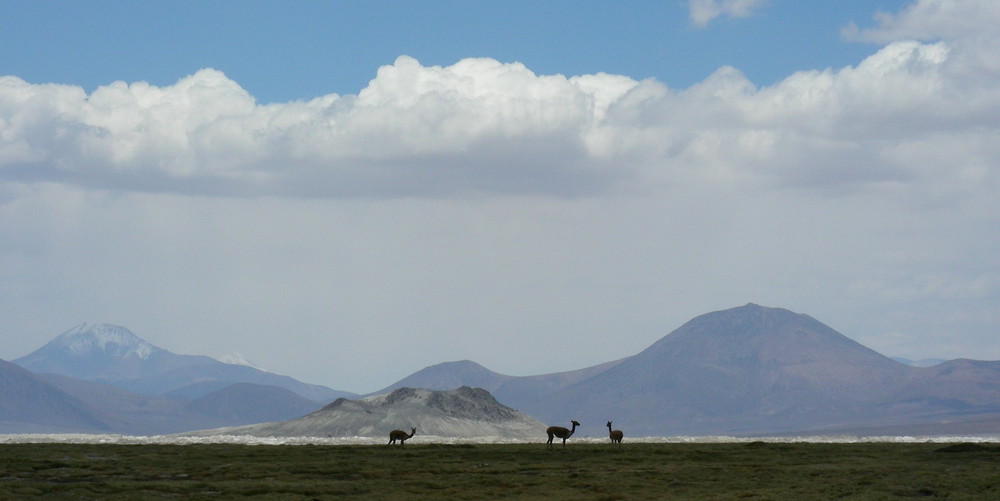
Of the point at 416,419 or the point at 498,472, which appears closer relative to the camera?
the point at 498,472

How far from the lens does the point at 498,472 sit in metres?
64.4

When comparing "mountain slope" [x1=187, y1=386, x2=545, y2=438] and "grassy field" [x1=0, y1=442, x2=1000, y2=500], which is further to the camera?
"mountain slope" [x1=187, y1=386, x2=545, y2=438]

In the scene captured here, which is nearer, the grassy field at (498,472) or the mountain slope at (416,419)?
the grassy field at (498,472)

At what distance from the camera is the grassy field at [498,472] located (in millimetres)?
56188

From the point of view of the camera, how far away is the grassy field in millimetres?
56188

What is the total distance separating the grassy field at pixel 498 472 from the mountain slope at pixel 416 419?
6215 centimetres

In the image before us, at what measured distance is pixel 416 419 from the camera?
146 metres

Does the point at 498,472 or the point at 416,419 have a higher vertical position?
the point at 416,419

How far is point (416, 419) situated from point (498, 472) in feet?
272

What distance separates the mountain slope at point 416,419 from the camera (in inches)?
5664

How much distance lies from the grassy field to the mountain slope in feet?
204

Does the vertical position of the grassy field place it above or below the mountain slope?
below

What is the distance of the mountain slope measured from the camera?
14388 centimetres

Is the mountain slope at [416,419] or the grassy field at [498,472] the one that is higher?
the mountain slope at [416,419]
